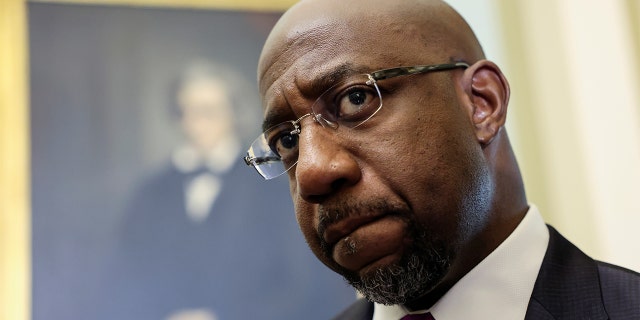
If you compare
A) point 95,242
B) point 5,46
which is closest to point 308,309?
point 95,242

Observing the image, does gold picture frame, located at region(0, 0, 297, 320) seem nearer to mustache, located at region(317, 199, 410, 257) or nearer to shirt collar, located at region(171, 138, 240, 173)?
shirt collar, located at region(171, 138, 240, 173)

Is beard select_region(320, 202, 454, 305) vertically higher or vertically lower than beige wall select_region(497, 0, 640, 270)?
lower

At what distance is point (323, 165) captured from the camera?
1.34 meters

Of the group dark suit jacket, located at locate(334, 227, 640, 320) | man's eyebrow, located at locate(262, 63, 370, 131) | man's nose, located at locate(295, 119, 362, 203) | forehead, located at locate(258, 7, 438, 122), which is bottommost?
dark suit jacket, located at locate(334, 227, 640, 320)

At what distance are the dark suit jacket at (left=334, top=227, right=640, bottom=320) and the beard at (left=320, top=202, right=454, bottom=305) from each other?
0.21 meters

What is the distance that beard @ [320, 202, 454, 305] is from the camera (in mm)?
1354

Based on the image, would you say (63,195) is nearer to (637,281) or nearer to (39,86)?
(39,86)

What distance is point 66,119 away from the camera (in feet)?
8.24

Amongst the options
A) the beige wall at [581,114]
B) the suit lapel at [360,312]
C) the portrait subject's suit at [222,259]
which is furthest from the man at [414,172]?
the portrait subject's suit at [222,259]

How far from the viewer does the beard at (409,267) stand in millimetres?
1354

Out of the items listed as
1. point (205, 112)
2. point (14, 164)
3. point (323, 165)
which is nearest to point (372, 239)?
point (323, 165)

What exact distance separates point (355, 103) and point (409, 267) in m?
0.35

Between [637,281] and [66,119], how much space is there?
6.46 feet

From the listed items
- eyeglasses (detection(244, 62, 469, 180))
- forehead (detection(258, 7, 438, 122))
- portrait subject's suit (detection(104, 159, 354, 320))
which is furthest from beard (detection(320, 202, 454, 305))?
portrait subject's suit (detection(104, 159, 354, 320))
